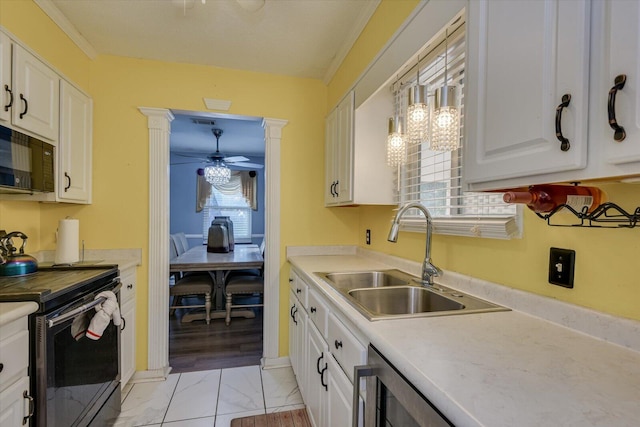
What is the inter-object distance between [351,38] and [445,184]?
4.09ft

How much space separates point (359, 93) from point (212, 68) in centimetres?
137

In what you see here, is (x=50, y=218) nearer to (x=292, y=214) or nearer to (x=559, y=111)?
(x=292, y=214)

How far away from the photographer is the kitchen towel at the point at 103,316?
5.05 ft

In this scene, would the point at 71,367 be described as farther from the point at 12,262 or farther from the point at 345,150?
the point at 345,150

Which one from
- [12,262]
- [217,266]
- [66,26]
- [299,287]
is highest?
[66,26]

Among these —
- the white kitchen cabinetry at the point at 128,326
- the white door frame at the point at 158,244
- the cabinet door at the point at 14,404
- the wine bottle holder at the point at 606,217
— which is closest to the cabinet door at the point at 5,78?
the white door frame at the point at 158,244

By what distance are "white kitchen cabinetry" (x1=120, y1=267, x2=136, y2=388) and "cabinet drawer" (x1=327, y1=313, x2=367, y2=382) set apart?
1.58 metres

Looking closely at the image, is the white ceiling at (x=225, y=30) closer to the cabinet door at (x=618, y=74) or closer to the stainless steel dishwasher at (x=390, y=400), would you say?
the cabinet door at (x=618, y=74)

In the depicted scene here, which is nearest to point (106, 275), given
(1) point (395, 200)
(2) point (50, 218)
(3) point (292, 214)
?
(2) point (50, 218)

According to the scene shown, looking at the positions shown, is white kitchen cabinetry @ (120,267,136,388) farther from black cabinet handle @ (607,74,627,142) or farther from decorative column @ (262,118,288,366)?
black cabinet handle @ (607,74,627,142)

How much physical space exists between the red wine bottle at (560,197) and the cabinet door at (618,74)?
0.23 meters

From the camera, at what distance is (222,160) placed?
438 centimetres

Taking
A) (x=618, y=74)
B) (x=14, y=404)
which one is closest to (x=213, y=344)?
(x=14, y=404)

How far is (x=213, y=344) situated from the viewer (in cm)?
283
